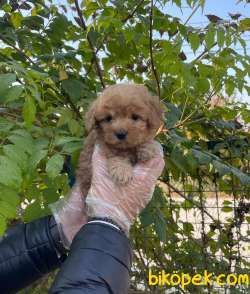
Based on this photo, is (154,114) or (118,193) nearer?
(118,193)

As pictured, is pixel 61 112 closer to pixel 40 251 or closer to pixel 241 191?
pixel 40 251

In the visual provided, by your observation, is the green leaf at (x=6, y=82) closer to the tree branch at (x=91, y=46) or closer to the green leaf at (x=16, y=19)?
the tree branch at (x=91, y=46)

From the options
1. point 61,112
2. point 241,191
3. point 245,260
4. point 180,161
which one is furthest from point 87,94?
point 245,260

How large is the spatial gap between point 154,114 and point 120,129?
0.13 m

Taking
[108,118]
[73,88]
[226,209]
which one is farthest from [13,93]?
[226,209]

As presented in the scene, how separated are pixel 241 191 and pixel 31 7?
4.41 ft

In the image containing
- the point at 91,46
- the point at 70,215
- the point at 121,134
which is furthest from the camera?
the point at 91,46

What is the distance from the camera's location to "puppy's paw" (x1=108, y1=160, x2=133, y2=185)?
1.19 meters

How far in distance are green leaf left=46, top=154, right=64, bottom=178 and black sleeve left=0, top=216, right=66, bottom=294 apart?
0.89 ft

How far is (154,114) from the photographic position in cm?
131

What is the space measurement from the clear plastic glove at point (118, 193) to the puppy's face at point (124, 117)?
0.07 meters

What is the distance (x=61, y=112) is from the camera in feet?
4.88

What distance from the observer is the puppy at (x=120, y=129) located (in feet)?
4.09

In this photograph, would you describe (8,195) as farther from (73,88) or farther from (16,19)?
(16,19)
